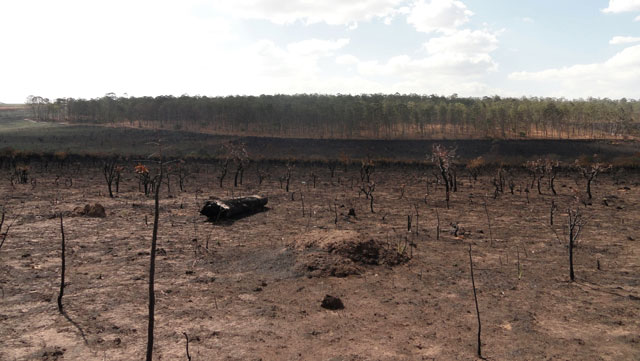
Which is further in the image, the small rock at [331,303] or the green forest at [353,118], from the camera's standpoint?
the green forest at [353,118]

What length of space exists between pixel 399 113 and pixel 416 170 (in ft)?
159

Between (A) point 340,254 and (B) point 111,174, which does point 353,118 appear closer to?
(B) point 111,174

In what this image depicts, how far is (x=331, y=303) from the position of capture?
40.7 feet

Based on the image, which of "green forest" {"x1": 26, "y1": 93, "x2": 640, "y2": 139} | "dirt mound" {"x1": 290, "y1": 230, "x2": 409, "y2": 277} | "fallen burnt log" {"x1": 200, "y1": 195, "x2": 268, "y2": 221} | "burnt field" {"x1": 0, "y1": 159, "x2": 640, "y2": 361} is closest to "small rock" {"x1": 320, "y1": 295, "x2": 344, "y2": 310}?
"burnt field" {"x1": 0, "y1": 159, "x2": 640, "y2": 361}

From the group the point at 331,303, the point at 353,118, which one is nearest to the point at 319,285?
the point at 331,303

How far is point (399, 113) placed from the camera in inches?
4053

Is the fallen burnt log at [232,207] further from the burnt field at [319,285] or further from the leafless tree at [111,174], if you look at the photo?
the leafless tree at [111,174]

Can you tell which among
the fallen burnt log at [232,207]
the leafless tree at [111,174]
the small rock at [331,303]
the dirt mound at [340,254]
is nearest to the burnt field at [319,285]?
the dirt mound at [340,254]

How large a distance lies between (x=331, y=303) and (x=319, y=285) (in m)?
1.99

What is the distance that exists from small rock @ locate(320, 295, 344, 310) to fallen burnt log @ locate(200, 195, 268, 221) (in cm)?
1169

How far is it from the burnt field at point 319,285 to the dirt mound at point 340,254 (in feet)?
0.20

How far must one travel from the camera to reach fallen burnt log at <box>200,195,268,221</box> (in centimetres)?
2428

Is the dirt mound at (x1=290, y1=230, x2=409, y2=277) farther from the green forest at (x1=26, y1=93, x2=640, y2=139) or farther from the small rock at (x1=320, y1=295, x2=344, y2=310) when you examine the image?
the green forest at (x1=26, y1=93, x2=640, y2=139)

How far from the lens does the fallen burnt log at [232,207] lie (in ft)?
79.7
